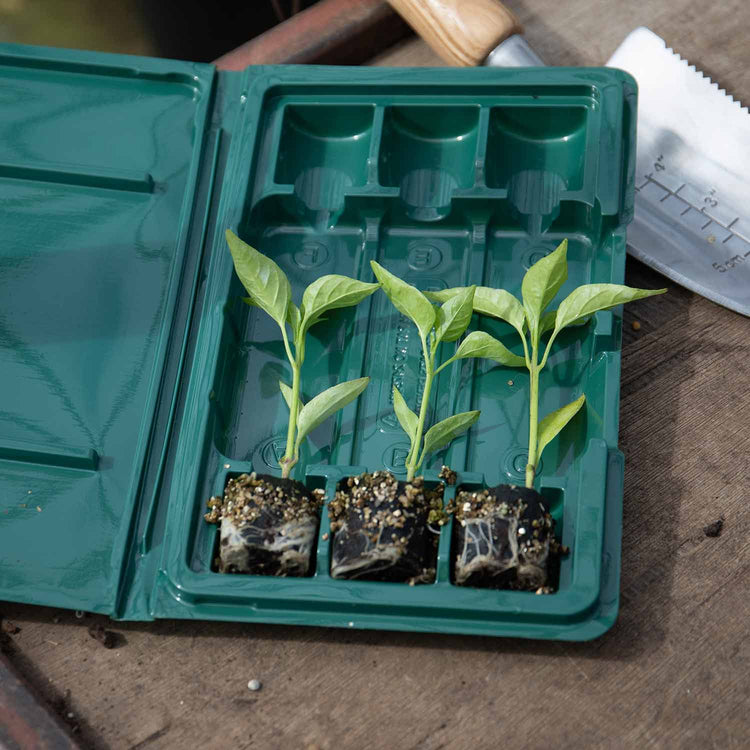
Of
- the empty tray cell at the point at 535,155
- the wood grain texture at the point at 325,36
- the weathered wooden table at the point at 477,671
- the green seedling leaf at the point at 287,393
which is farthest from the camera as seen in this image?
the wood grain texture at the point at 325,36

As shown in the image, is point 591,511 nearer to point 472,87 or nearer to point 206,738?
point 206,738

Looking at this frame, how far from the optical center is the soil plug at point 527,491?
0.79 meters

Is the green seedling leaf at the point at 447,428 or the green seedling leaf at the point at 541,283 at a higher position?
the green seedling leaf at the point at 541,283

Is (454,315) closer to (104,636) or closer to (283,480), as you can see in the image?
(283,480)

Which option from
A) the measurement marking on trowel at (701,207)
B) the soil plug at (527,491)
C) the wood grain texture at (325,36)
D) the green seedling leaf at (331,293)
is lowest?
the soil plug at (527,491)

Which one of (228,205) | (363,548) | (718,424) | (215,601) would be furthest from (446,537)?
(228,205)

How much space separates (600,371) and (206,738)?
481 millimetres

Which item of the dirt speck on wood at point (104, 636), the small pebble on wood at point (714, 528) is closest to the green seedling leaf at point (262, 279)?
the dirt speck on wood at point (104, 636)

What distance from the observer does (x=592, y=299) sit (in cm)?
87

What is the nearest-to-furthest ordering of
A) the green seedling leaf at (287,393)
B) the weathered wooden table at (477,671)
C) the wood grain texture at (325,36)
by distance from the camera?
the weathered wooden table at (477,671), the green seedling leaf at (287,393), the wood grain texture at (325,36)

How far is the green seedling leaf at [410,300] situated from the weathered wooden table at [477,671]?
24 cm

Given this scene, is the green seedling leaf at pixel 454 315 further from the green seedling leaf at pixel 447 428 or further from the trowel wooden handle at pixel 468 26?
the trowel wooden handle at pixel 468 26

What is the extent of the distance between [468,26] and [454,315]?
1.34 feet

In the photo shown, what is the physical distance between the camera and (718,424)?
0.93 meters
